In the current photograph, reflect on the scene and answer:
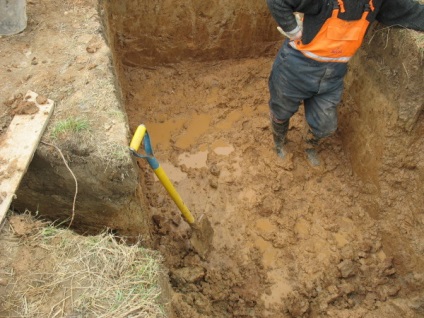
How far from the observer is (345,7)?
2.36 m

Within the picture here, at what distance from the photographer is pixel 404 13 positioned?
2.48 metres

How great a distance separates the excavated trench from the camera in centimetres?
280

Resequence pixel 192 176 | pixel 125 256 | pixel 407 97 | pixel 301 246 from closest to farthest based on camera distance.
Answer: pixel 125 256 < pixel 407 97 < pixel 301 246 < pixel 192 176

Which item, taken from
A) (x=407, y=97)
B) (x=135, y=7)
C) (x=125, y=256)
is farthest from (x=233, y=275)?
(x=135, y=7)

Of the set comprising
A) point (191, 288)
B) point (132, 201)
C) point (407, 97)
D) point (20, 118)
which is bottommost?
point (191, 288)

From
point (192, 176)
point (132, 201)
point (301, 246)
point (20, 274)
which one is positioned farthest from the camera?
point (192, 176)

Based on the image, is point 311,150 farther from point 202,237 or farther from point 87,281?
point 87,281

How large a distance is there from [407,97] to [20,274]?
7.98 feet

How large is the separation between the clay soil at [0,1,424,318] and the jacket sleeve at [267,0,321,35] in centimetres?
123

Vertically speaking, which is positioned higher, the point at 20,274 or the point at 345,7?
the point at 345,7

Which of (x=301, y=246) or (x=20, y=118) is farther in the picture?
(x=301, y=246)

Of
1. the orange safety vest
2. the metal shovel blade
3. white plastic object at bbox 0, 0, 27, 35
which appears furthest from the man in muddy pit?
white plastic object at bbox 0, 0, 27, 35

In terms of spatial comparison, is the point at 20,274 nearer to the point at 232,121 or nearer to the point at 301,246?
the point at 301,246

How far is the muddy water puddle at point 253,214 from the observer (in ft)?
9.37
